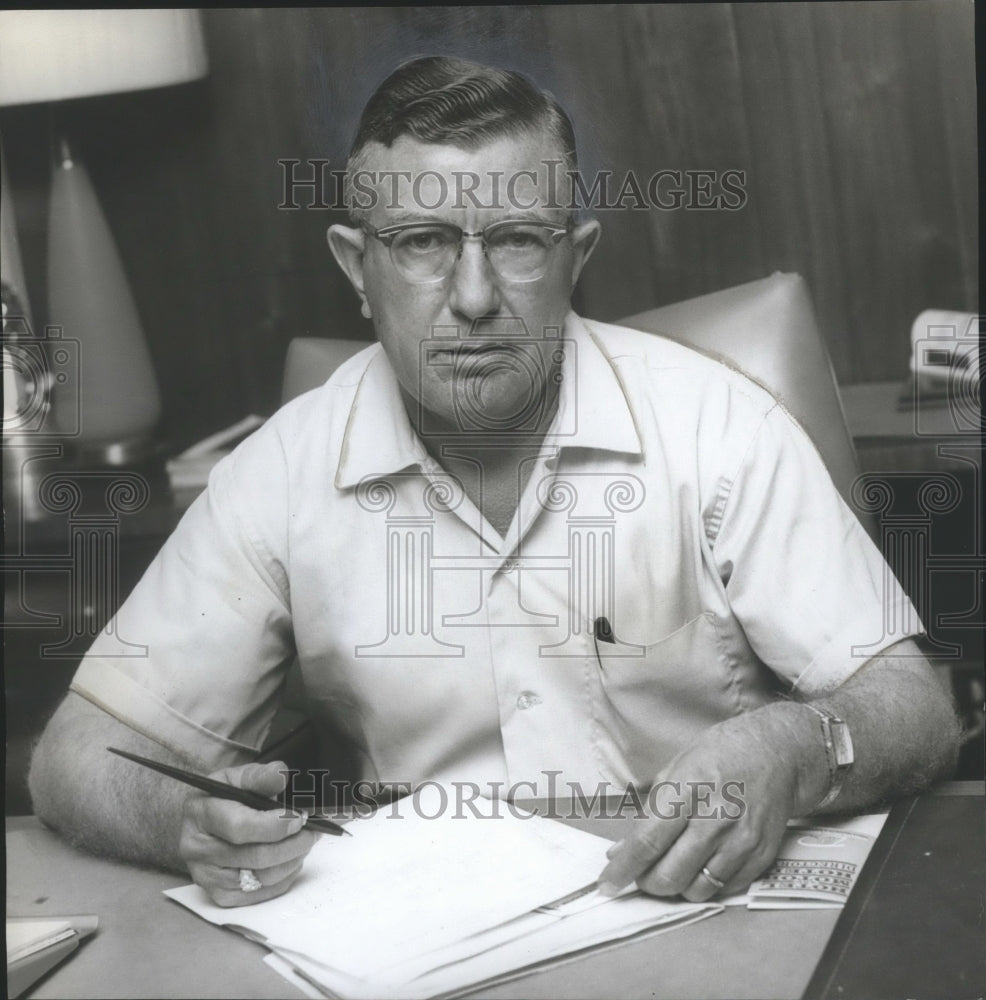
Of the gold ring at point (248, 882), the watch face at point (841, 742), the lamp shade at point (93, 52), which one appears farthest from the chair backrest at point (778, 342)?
the gold ring at point (248, 882)

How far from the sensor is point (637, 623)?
1597 millimetres

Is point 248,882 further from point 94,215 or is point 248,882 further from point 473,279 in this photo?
point 94,215

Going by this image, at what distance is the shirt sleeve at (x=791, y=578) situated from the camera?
5.15 feet

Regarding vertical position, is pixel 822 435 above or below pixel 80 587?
above

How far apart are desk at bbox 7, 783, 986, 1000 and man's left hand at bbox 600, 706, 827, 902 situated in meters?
0.06

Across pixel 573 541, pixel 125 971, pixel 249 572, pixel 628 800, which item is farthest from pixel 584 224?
pixel 125 971

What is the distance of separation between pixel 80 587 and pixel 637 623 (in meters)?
0.80

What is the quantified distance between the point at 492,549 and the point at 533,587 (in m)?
0.08

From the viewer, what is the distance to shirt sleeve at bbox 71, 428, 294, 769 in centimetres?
159

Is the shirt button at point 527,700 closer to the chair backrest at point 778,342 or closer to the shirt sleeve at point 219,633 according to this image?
the shirt sleeve at point 219,633

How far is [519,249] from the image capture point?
5.12ft

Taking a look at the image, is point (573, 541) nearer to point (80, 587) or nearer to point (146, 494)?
point (146, 494)
